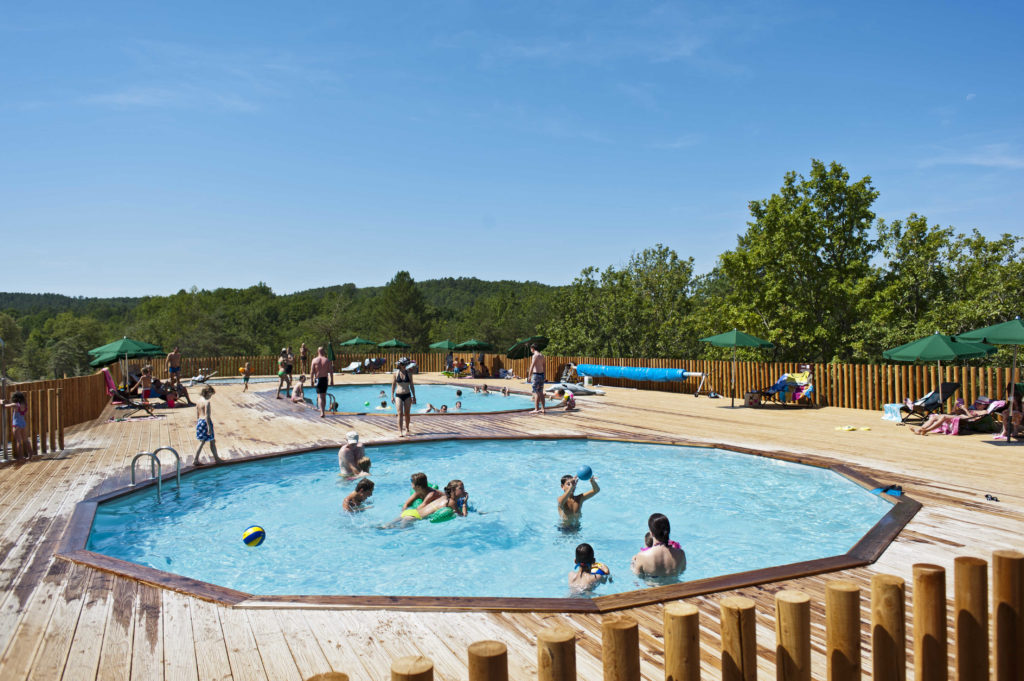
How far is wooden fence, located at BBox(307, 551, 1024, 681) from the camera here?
5.56ft

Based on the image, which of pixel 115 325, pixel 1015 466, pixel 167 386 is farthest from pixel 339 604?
pixel 115 325

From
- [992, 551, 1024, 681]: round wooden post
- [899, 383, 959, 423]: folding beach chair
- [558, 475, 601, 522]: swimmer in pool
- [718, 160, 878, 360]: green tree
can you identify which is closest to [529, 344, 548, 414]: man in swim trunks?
[558, 475, 601, 522]: swimmer in pool

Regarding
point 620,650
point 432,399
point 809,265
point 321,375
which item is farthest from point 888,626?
point 809,265

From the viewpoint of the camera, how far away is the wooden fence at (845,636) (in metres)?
1.70

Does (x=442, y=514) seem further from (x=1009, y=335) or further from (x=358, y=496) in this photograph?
(x=1009, y=335)

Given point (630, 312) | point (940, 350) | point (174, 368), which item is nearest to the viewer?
point (940, 350)

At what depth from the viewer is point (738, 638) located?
1.88 meters

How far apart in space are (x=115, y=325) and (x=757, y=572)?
115920mm

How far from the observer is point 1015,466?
305 inches

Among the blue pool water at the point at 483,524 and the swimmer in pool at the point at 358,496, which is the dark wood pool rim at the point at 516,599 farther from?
the swimmer in pool at the point at 358,496

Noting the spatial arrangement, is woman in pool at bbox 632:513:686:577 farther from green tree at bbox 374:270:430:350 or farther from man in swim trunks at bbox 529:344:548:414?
green tree at bbox 374:270:430:350

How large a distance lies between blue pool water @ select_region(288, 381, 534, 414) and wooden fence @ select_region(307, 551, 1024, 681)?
1438cm

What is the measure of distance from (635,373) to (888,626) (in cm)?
1950

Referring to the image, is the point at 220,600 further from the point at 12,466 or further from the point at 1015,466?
the point at 1015,466
